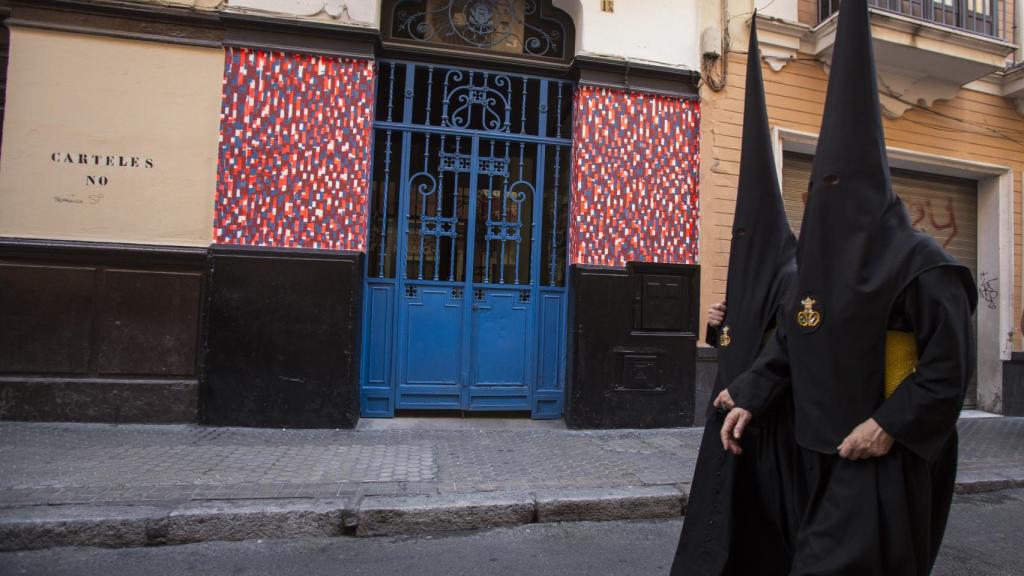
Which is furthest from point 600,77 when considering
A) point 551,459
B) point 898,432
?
point 898,432

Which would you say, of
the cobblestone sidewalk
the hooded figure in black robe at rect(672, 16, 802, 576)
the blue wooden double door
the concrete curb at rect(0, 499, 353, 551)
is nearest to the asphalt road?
the concrete curb at rect(0, 499, 353, 551)

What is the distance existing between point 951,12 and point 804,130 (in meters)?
2.72

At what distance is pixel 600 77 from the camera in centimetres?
677

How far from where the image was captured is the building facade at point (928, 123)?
7109mm

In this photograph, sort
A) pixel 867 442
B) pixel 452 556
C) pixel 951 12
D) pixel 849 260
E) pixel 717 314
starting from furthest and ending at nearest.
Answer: pixel 951 12 → pixel 452 556 → pixel 717 314 → pixel 849 260 → pixel 867 442

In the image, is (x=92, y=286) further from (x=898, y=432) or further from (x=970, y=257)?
(x=970, y=257)

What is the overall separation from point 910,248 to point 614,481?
3.12 metres

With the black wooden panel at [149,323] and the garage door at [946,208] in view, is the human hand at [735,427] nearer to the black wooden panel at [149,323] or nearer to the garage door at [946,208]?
the black wooden panel at [149,323]

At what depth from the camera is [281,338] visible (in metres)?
5.94

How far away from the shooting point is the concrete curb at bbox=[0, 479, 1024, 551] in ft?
11.4

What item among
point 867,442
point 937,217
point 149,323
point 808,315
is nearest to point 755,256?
point 808,315

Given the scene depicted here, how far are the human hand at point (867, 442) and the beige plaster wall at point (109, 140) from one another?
5775 millimetres

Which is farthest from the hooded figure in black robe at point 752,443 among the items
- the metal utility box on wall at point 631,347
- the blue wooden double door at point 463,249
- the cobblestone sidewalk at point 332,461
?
the blue wooden double door at point 463,249

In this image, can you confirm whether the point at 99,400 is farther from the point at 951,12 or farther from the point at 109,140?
the point at 951,12
